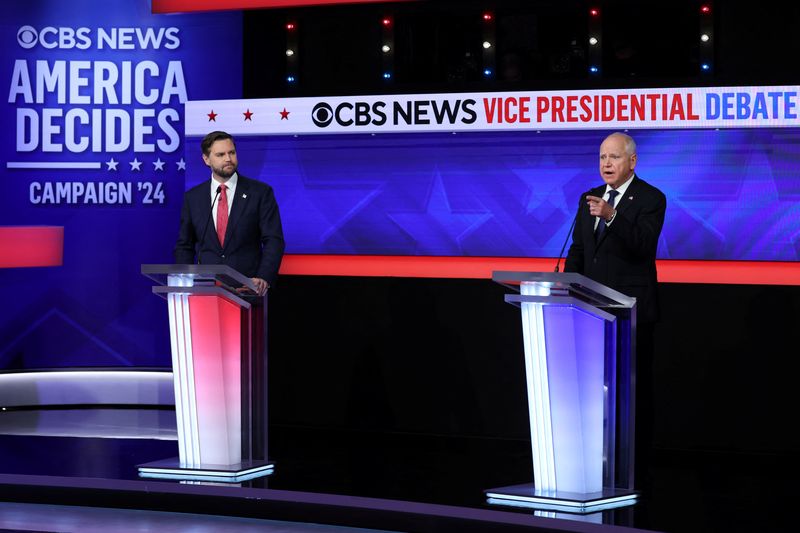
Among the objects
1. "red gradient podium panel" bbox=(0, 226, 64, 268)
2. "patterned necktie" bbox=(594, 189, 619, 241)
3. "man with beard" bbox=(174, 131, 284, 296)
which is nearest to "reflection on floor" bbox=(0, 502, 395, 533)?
"man with beard" bbox=(174, 131, 284, 296)

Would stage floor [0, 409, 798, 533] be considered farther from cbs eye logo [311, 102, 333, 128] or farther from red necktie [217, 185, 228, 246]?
cbs eye logo [311, 102, 333, 128]

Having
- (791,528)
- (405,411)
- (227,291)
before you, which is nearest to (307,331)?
(405,411)

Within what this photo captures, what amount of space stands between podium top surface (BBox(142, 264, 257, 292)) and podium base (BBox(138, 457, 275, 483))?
726 mm

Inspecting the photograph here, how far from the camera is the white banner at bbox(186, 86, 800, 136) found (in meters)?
5.94

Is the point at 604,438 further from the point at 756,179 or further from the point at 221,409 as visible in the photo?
the point at 756,179

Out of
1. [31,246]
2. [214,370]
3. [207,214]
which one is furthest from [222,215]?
[31,246]

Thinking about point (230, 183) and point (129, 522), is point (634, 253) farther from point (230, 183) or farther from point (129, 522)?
point (129, 522)

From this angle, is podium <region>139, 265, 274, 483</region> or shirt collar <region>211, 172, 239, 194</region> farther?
shirt collar <region>211, 172, 239, 194</region>

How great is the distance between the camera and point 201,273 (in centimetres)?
473

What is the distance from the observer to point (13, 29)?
7133 millimetres

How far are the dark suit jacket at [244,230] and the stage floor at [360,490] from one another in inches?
36.2

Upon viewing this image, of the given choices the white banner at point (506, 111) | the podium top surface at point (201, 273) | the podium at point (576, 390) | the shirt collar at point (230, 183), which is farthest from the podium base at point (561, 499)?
the white banner at point (506, 111)

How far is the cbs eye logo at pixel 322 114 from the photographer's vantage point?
6.59 metres

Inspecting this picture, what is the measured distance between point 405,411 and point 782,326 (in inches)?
76.6
